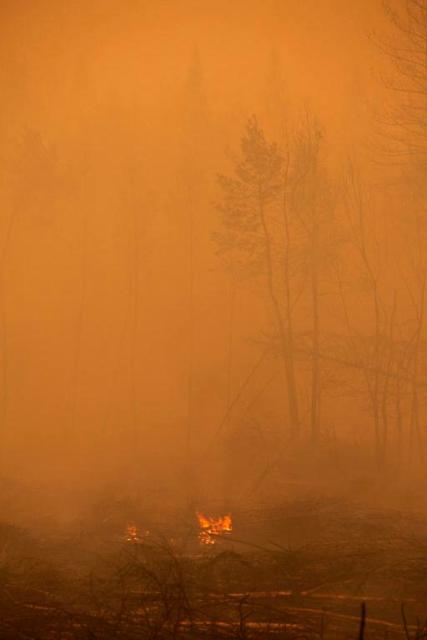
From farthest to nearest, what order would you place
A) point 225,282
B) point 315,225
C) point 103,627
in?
point 225,282 → point 315,225 → point 103,627

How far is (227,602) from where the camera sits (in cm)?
565

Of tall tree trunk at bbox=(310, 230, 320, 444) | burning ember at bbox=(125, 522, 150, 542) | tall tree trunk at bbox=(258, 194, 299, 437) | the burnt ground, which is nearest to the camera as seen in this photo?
the burnt ground

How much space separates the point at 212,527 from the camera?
30.6 ft

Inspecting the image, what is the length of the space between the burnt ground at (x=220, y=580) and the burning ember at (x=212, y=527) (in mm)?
135

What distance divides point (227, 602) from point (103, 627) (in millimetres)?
1341

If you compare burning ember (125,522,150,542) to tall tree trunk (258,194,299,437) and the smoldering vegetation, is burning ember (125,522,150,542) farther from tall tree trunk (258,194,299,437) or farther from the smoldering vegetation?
tall tree trunk (258,194,299,437)

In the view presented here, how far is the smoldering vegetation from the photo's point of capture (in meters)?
6.27

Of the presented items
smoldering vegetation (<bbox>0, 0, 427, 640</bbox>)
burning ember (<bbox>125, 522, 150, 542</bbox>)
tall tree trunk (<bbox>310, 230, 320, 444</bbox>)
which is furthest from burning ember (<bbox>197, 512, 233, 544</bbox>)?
tall tree trunk (<bbox>310, 230, 320, 444</bbox>)

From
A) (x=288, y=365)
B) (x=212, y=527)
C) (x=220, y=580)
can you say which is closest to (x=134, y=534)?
(x=212, y=527)

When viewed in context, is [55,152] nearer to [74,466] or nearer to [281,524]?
[74,466]

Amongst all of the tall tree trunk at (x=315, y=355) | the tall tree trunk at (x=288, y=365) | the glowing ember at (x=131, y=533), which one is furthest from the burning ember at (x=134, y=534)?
the tall tree trunk at (x=288, y=365)

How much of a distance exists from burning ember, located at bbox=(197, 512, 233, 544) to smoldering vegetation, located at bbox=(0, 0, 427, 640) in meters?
0.08

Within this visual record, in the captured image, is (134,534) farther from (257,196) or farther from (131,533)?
(257,196)

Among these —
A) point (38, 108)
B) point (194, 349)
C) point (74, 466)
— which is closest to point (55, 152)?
point (38, 108)
